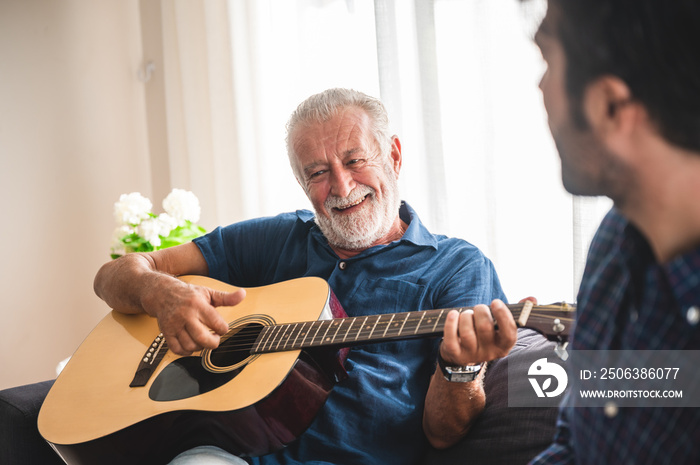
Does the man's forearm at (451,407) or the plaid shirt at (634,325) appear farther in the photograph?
the man's forearm at (451,407)

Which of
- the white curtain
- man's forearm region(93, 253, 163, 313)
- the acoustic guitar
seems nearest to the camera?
the acoustic guitar

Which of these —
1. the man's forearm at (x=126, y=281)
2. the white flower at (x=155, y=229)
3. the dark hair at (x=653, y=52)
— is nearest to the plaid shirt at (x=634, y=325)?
the dark hair at (x=653, y=52)

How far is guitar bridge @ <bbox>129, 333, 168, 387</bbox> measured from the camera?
4.31ft

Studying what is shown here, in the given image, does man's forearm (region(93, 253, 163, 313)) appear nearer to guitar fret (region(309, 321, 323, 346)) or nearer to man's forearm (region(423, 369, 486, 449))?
guitar fret (region(309, 321, 323, 346))

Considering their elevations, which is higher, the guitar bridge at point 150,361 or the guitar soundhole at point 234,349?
the guitar soundhole at point 234,349

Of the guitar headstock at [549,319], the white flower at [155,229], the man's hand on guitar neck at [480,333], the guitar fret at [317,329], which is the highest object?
the white flower at [155,229]

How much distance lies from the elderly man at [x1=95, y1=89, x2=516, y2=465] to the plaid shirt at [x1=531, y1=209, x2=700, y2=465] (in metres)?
0.34

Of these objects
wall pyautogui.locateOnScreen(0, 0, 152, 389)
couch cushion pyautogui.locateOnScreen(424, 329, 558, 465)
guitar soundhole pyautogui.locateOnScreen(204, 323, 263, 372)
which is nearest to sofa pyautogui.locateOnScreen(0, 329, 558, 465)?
couch cushion pyautogui.locateOnScreen(424, 329, 558, 465)

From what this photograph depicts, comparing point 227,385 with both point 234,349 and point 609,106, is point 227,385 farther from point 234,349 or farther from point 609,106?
point 609,106

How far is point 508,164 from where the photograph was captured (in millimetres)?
1864

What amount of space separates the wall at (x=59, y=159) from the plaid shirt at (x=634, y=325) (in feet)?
8.76

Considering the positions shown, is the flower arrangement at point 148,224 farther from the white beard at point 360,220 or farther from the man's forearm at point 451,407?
the man's forearm at point 451,407

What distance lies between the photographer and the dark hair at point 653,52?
1.51 feet

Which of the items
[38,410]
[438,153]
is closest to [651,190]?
[38,410]
